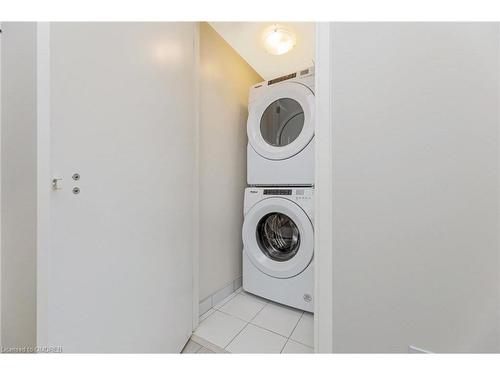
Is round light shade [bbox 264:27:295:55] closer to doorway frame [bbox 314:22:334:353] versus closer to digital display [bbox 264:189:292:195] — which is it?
doorway frame [bbox 314:22:334:353]

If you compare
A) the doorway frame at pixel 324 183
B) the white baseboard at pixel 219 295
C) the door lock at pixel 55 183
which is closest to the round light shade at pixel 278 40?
the doorway frame at pixel 324 183

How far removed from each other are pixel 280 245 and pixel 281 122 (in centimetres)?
89

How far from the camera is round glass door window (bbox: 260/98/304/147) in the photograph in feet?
4.50

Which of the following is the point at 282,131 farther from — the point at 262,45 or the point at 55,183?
the point at 55,183

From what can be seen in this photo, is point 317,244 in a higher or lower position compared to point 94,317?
higher

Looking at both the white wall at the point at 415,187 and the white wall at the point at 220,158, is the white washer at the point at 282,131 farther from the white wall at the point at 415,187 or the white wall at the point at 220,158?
the white wall at the point at 415,187

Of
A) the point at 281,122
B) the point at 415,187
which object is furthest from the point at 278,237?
the point at 415,187

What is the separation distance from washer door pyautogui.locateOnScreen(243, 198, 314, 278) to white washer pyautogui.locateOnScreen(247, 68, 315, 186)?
0.18m

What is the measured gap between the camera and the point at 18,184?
22.3 inches

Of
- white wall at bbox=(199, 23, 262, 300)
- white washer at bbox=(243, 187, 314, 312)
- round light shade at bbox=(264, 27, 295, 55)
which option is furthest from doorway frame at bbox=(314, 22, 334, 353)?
white wall at bbox=(199, 23, 262, 300)
